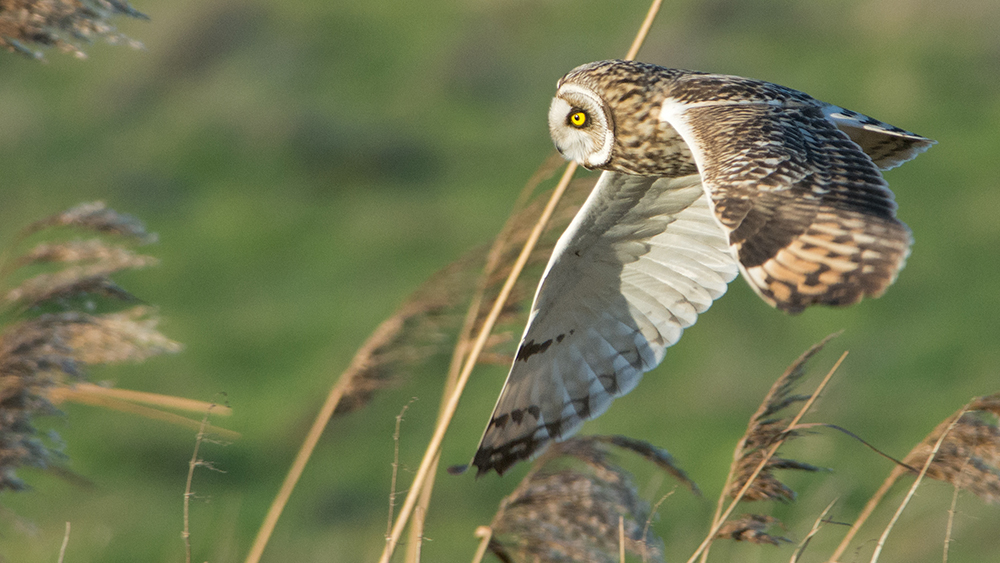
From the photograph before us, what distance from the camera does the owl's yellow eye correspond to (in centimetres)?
254

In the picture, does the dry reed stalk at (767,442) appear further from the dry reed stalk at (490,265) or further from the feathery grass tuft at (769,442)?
the dry reed stalk at (490,265)

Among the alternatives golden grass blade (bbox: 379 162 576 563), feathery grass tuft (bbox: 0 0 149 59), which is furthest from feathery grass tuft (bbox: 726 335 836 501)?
feathery grass tuft (bbox: 0 0 149 59)

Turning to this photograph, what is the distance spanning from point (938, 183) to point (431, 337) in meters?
6.98

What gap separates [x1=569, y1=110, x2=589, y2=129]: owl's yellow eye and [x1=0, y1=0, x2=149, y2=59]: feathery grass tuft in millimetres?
1065

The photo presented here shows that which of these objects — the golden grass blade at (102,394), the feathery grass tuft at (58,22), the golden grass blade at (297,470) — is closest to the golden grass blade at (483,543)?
the golden grass blade at (297,470)

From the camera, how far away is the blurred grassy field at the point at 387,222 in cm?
562

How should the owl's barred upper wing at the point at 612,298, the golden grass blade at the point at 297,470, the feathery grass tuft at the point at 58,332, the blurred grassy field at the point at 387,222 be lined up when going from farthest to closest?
the blurred grassy field at the point at 387,222
the owl's barred upper wing at the point at 612,298
the golden grass blade at the point at 297,470
the feathery grass tuft at the point at 58,332

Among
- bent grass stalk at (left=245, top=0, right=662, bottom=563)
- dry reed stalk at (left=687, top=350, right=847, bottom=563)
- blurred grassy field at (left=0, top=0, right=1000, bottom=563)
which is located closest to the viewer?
dry reed stalk at (left=687, top=350, right=847, bottom=563)

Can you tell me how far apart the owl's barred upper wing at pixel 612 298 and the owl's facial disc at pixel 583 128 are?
0.07 m

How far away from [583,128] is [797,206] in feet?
3.00

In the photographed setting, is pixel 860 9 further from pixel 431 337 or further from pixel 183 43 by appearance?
pixel 431 337

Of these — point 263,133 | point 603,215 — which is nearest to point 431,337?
point 603,215

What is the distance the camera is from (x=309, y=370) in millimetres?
6570

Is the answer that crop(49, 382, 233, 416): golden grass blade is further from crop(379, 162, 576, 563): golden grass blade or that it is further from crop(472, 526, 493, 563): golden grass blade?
crop(472, 526, 493, 563): golden grass blade
